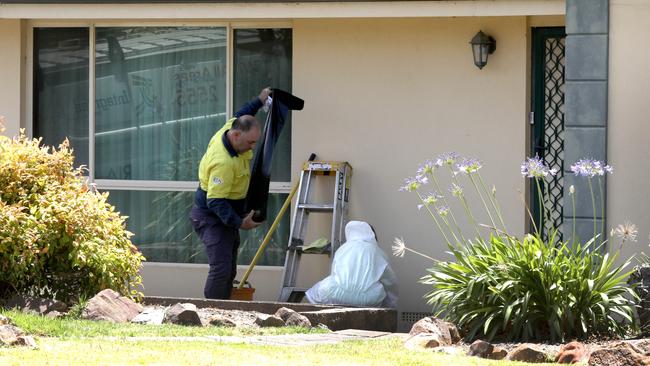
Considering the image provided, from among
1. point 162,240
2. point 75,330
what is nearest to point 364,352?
point 75,330

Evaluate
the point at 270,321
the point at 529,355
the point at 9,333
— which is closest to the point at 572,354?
the point at 529,355

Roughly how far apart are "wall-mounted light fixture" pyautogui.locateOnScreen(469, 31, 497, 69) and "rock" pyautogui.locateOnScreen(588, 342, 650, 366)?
4.70 metres

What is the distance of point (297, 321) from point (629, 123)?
9.80 ft

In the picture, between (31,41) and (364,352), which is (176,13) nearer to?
(31,41)

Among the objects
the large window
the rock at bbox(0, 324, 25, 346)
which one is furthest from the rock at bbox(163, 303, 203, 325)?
the large window

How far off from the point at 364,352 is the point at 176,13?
4.88m

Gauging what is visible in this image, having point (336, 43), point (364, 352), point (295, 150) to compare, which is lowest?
point (364, 352)

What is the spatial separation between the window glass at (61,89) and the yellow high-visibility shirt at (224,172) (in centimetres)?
215

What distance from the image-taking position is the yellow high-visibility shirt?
37.3ft

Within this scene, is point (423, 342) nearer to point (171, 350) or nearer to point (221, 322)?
point (171, 350)

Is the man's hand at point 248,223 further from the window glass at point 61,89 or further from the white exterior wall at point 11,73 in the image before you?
the white exterior wall at point 11,73

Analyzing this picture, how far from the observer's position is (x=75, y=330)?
8797 millimetres

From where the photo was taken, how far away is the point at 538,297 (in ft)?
29.7

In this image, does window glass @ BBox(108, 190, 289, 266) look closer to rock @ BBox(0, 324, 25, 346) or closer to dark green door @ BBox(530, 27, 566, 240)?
dark green door @ BBox(530, 27, 566, 240)
